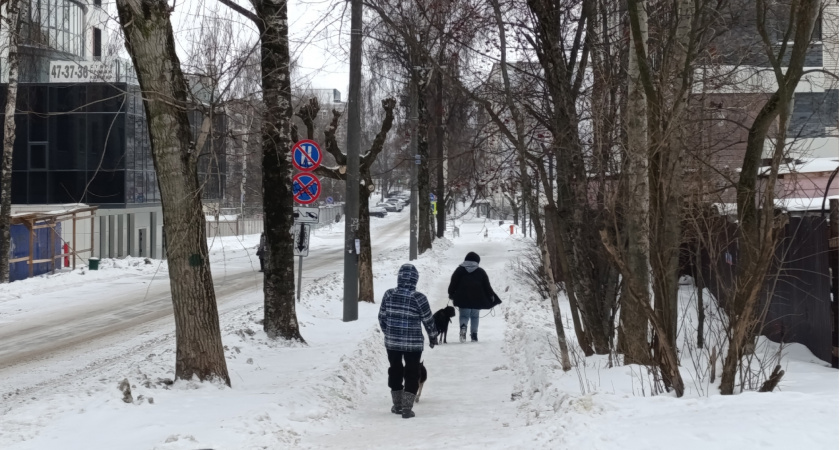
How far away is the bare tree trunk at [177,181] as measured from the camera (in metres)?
8.21

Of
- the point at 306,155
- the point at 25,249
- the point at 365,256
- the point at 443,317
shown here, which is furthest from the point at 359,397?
the point at 25,249

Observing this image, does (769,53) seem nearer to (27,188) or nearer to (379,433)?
(379,433)

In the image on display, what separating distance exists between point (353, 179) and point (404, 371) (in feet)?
22.4

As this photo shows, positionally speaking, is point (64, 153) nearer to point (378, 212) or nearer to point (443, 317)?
point (443, 317)

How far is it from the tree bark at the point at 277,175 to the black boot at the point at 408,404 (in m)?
3.87

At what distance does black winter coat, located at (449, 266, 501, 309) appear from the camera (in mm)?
14047

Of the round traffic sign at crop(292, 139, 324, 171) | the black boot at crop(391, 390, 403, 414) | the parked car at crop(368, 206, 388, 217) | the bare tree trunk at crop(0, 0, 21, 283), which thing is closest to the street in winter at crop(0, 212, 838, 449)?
the black boot at crop(391, 390, 403, 414)

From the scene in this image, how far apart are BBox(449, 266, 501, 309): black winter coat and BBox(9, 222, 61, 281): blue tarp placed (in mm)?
16476

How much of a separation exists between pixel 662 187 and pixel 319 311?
380 inches

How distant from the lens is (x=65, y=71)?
124ft

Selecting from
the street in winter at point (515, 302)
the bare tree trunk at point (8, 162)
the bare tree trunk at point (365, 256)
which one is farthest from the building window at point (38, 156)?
the bare tree trunk at point (365, 256)

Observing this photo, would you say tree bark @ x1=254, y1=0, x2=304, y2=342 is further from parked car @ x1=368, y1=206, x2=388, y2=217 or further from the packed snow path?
parked car @ x1=368, y1=206, x2=388, y2=217

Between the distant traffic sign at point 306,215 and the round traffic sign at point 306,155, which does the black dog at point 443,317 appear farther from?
the round traffic sign at point 306,155

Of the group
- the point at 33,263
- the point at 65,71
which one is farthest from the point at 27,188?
the point at 33,263
